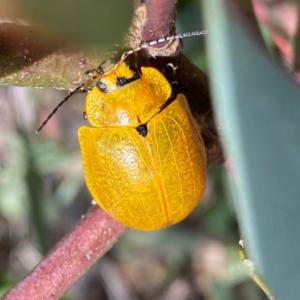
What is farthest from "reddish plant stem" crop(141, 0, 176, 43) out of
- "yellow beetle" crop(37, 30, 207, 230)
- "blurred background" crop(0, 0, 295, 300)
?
"blurred background" crop(0, 0, 295, 300)

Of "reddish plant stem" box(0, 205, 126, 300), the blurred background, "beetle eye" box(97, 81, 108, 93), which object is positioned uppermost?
"beetle eye" box(97, 81, 108, 93)

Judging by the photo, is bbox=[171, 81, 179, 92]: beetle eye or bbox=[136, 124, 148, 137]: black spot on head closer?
bbox=[171, 81, 179, 92]: beetle eye

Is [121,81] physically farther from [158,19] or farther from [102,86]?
[158,19]

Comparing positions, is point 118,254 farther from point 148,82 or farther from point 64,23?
point 64,23

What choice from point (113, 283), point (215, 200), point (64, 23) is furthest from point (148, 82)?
point (113, 283)

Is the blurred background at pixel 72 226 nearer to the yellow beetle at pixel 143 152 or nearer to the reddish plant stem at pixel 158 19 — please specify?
the yellow beetle at pixel 143 152

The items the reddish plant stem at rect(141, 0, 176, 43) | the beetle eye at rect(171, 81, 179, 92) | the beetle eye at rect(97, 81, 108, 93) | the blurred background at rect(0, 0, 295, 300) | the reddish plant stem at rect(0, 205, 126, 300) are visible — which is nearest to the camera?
the reddish plant stem at rect(141, 0, 176, 43)

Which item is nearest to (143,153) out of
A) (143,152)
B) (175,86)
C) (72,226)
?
(143,152)

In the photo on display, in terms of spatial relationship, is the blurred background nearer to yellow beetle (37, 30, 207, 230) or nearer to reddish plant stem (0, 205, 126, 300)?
yellow beetle (37, 30, 207, 230)
